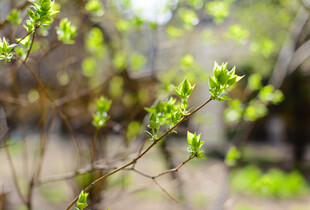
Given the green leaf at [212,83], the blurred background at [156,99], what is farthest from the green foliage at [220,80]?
the blurred background at [156,99]

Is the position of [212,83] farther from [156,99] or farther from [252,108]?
[252,108]

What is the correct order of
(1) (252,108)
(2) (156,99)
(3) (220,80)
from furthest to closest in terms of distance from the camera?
(1) (252,108) < (2) (156,99) < (3) (220,80)

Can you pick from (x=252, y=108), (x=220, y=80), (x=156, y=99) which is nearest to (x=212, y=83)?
(x=220, y=80)

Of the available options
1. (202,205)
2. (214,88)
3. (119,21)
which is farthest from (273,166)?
(214,88)

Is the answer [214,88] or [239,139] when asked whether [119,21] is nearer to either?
[239,139]

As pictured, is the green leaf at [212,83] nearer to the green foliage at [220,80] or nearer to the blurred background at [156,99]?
the green foliage at [220,80]
